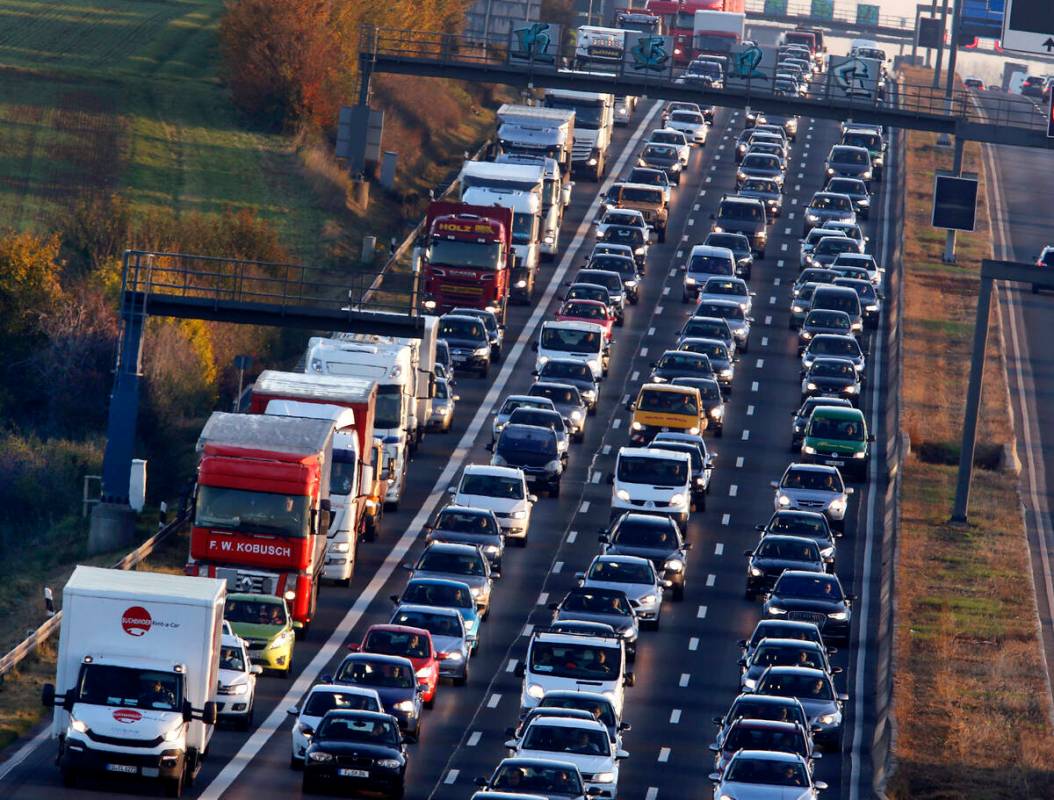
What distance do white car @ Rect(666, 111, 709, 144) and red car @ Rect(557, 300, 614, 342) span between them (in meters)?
33.0

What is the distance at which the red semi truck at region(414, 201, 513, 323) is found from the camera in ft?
219

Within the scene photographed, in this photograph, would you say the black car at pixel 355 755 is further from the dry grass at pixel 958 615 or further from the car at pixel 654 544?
the car at pixel 654 544

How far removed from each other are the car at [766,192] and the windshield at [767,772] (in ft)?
177

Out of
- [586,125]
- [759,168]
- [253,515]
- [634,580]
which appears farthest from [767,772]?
[586,125]

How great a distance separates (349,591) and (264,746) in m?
10.3

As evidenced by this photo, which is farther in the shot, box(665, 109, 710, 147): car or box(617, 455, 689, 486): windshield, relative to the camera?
box(665, 109, 710, 147): car

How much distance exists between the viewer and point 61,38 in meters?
103

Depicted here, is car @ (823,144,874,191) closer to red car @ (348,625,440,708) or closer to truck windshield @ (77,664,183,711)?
red car @ (348,625,440,708)

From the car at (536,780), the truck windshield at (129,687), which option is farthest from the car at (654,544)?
the truck windshield at (129,687)

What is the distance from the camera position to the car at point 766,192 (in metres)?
87.9

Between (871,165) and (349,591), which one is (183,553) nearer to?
(349,591)

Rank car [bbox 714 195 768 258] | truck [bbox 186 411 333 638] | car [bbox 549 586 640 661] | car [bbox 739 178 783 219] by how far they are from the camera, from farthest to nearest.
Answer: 1. car [bbox 739 178 783 219]
2. car [bbox 714 195 768 258]
3. car [bbox 549 586 640 661]
4. truck [bbox 186 411 333 638]

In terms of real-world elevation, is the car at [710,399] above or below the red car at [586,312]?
below

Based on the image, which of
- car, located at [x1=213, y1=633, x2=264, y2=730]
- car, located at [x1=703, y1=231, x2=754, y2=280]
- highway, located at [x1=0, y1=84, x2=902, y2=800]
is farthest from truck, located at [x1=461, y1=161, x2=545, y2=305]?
car, located at [x1=213, y1=633, x2=264, y2=730]
